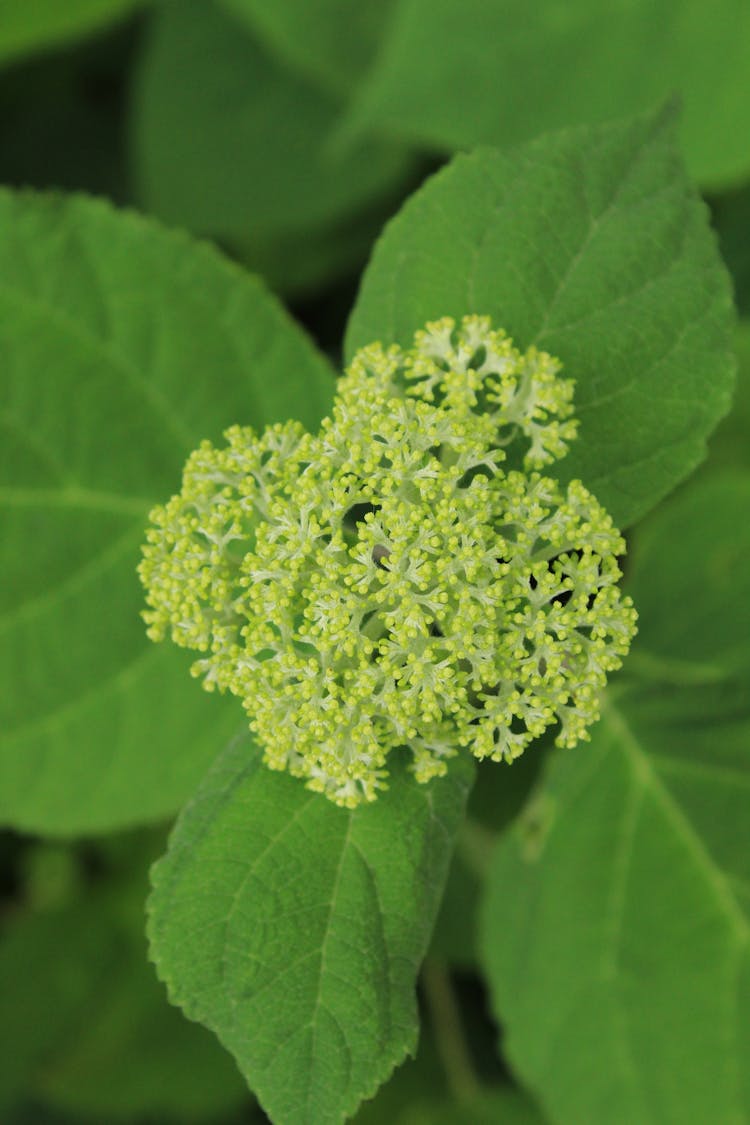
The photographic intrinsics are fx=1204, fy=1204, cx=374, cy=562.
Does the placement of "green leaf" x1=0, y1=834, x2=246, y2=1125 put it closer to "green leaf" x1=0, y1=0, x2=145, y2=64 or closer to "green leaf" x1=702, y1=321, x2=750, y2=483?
"green leaf" x1=702, y1=321, x2=750, y2=483

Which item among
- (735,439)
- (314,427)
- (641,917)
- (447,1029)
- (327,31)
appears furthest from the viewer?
(327,31)

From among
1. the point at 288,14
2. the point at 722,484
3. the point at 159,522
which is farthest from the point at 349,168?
the point at 159,522

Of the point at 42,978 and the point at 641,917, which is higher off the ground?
the point at 42,978

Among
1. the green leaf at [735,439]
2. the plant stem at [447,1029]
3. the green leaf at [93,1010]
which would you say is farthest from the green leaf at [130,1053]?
the green leaf at [735,439]

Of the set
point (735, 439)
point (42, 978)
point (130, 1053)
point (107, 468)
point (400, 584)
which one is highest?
point (107, 468)

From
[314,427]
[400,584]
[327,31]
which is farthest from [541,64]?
[400,584]

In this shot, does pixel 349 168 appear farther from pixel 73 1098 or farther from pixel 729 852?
pixel 73 1098

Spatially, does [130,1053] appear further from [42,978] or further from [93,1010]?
[42,978]
